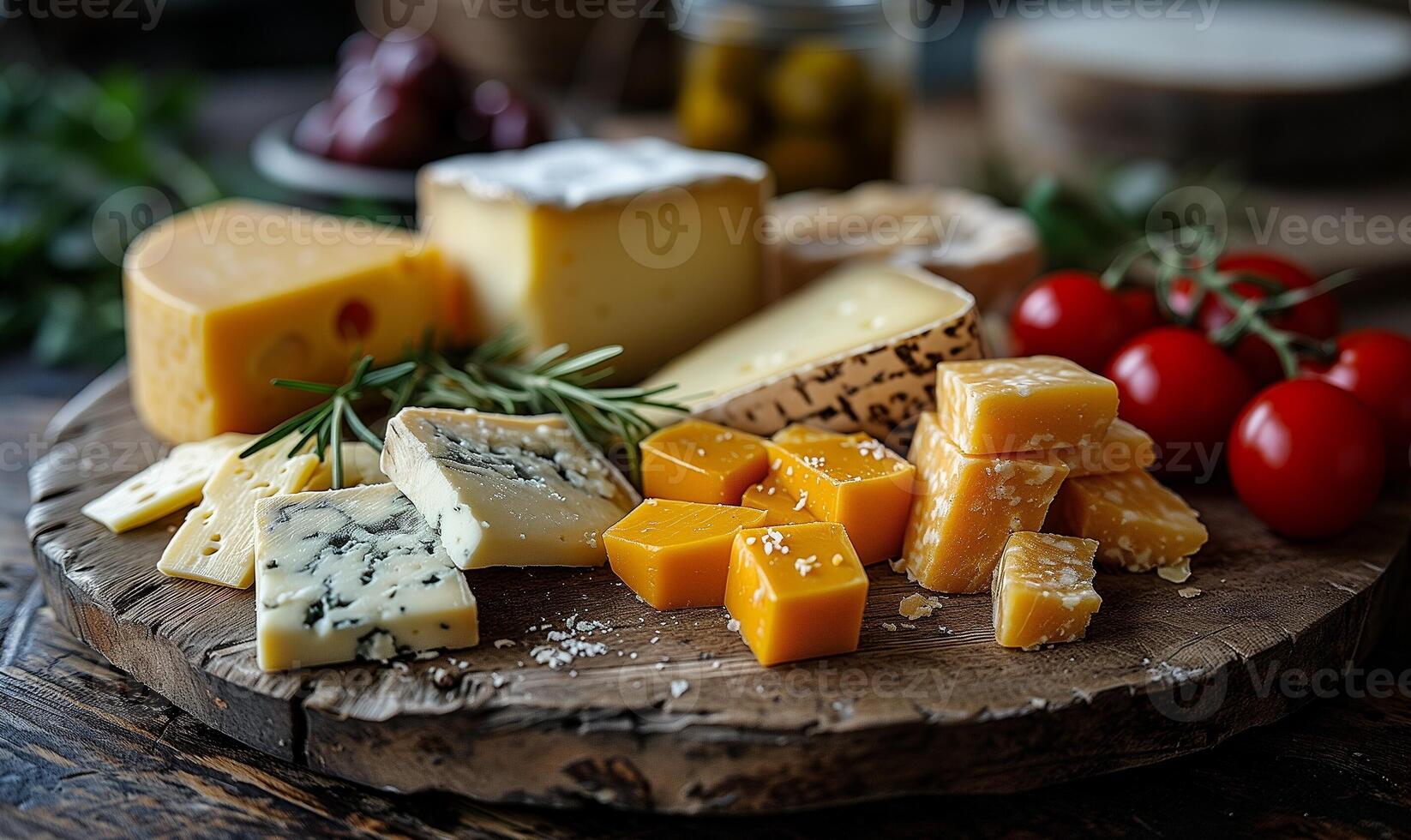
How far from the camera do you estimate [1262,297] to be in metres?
1.87

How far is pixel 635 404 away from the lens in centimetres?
162

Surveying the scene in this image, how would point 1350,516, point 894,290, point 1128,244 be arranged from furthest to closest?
1. point 1128,244
2. point 894,290
3. point 1350,516

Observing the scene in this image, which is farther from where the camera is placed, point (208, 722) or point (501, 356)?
point (501, 356)

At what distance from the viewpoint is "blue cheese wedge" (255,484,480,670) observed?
1223mm

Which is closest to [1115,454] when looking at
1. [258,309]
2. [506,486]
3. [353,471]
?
[506,486]

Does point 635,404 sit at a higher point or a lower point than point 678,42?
lower

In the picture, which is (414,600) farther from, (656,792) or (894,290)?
(894,290)

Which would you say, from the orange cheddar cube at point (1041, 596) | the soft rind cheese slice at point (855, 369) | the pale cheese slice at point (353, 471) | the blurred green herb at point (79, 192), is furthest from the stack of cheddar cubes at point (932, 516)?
the blurred green herb at point (79, 192)

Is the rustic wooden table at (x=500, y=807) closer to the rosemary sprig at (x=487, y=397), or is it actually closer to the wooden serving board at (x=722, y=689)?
the wooden serving board at (x=722, y=689)

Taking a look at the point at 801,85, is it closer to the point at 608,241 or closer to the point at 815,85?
the point at 815,85

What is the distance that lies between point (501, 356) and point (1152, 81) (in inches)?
75.1

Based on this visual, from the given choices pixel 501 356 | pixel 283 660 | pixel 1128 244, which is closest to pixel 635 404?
pixel 501 356

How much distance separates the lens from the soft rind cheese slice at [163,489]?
4.94ft

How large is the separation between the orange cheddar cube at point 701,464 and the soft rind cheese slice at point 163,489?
0.56 meters
